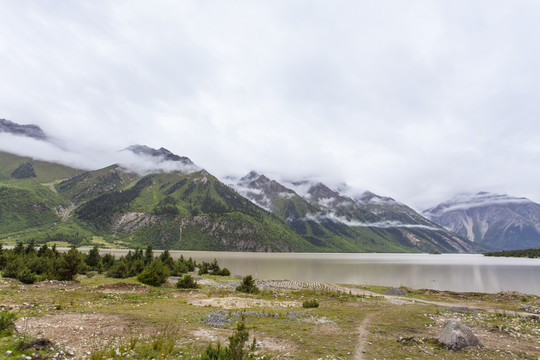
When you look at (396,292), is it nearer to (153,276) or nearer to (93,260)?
(153,276)

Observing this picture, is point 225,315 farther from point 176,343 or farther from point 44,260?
point 44,260

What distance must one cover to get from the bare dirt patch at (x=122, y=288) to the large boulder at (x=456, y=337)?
1285 inches

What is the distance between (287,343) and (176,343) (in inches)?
242

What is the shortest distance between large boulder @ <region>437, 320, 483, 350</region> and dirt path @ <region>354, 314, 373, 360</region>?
4498 millimetres

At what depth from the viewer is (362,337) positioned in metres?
17.0

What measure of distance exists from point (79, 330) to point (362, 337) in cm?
1694

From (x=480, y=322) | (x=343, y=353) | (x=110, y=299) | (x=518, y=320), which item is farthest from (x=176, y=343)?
(x=518, y=320)

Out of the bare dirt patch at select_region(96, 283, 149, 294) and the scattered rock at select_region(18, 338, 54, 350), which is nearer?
the scattered rock at select_region(18, 338, 54, 350)

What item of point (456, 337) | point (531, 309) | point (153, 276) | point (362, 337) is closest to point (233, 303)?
point (362, 337)

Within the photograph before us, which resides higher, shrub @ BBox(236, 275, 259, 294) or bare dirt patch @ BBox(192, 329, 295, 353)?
bare dirt patch @ BBox(192, 329, 295, 353)

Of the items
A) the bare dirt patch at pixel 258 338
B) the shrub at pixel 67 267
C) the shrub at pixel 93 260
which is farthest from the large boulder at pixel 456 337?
the shrub at pixel 93 260

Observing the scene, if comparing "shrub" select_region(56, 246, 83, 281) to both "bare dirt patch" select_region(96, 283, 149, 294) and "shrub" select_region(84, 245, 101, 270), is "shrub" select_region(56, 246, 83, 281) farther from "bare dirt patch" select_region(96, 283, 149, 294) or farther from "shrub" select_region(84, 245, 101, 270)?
"shrub" select_region(84, 245, 101, 270)

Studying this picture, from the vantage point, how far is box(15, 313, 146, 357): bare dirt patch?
40.8 ft

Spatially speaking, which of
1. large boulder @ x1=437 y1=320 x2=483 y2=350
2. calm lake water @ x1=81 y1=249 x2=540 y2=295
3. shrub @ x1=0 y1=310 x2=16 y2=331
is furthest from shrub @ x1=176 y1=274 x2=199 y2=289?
large boulder @ x1=437 y1=320 x2=483 y2=350
